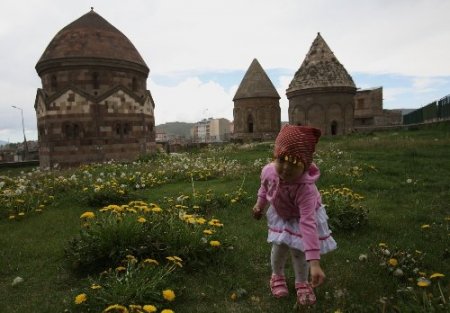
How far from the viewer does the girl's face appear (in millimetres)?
3500

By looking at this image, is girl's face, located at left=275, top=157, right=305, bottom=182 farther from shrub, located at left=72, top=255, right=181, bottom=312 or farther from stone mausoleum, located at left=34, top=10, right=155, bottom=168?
stone mausoleum, located at left=34, top=10, right=155, bottom=168

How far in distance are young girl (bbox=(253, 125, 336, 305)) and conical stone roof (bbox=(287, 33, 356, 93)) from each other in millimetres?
26343

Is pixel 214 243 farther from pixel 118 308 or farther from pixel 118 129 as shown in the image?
pixel 118 129

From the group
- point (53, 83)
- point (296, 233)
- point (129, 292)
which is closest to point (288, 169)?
point (296, 233)

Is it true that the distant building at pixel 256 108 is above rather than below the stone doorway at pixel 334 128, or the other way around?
above

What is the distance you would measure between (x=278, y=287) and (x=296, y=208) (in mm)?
847

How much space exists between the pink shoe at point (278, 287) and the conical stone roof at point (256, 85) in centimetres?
3509

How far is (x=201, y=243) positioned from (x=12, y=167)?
35.9 m

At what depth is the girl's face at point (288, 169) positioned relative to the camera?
3500 millimetres

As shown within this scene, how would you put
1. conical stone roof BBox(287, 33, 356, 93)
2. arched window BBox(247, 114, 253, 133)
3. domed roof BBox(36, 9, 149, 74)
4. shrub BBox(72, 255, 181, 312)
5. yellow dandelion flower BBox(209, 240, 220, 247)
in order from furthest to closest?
arched window BBox(247, 114, 253, 133), conical stone roof BBox(287, 33, 356, 93), domed roof BBox(36, 9, 149, 74), yellow dandelion flower BBox(209, 240, 220, 247), shrub BBox(72, 255, 181, 312)

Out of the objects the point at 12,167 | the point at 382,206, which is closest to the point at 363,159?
the point at 382,206

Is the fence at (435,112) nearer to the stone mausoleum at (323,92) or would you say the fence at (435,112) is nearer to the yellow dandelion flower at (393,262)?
the stone mausoleum at (323,92)

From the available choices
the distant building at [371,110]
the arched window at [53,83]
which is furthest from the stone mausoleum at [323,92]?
the distant building at [371,110]

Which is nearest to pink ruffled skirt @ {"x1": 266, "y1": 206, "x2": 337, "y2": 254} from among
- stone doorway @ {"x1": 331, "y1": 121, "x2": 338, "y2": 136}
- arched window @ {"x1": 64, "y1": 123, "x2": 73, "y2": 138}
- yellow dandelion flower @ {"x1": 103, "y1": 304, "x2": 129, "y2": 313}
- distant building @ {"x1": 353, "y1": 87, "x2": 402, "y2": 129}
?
yellow dandelion flower @ {"x1": 103, "y1": 304, "x2": 129, "y2": 313}
